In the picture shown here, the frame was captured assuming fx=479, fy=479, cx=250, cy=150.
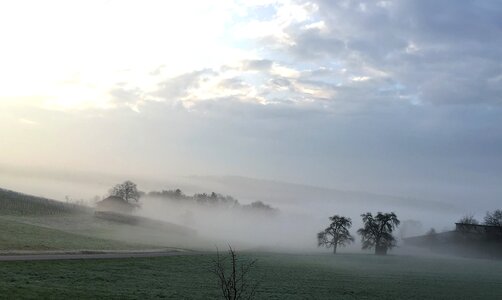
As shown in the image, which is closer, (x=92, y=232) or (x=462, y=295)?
(x=462, y=295)

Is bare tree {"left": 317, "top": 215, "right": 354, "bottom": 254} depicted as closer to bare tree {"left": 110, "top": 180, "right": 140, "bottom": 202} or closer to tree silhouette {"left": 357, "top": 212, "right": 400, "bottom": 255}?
tree silhouette {"left": 357, "top": 212, "right": 400, "bottom": 255}

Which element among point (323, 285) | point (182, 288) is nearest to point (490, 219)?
point (323, 285)

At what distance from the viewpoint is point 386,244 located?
97.7 meters

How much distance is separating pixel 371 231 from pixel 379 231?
1.59 metres

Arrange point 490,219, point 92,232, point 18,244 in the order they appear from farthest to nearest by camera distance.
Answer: point 490,219
point 92,232
point 18,244

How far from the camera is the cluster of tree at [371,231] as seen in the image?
97125 mm

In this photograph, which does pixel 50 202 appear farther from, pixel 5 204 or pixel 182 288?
pixel 182 288

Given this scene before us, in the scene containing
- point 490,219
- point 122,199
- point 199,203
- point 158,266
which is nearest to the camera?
point 158,266

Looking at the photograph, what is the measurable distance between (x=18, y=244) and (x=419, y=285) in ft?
121

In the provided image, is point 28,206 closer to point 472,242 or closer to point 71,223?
point 71,223

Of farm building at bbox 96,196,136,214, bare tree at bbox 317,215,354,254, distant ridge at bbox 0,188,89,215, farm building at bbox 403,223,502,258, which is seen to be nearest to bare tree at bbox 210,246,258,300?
bare tree at bbox 317,215,354,254

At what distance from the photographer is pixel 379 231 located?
9769 cm

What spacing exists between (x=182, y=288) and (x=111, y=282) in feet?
13.8

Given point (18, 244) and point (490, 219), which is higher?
point (490, 219)
